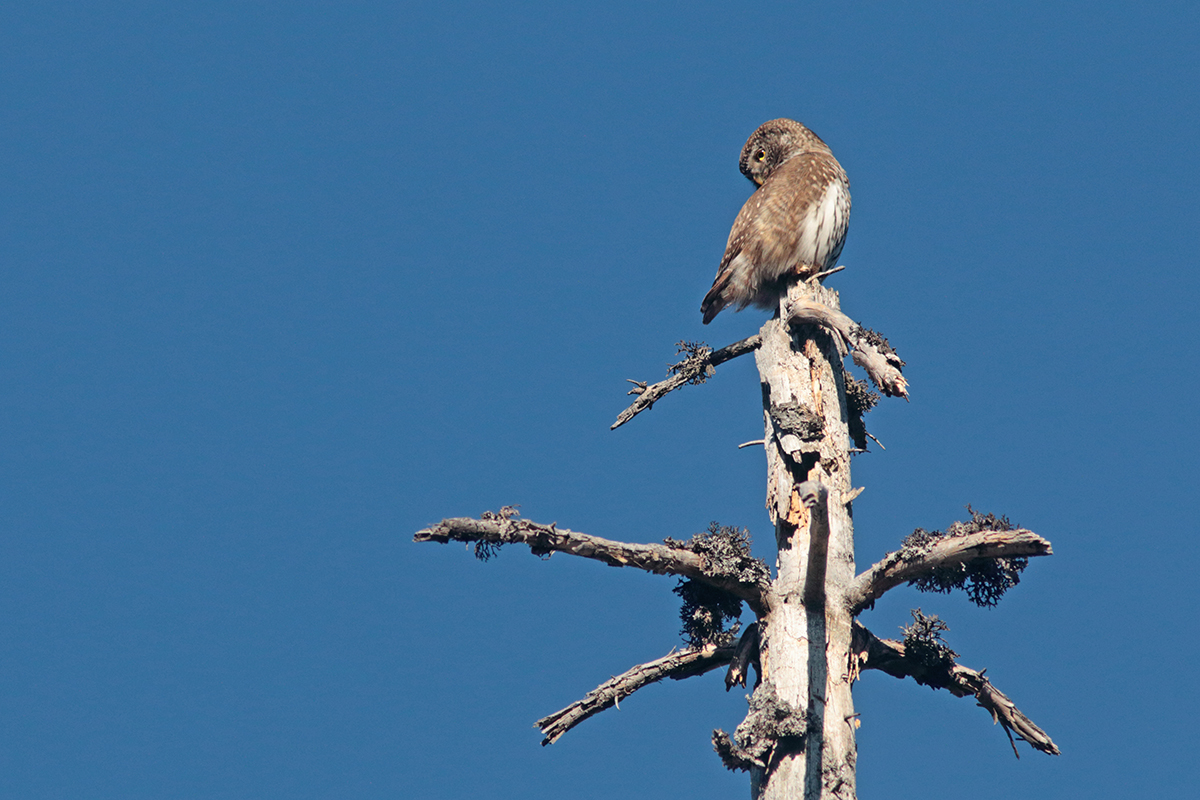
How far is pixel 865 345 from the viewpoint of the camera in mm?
5566

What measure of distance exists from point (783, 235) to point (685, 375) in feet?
5.17

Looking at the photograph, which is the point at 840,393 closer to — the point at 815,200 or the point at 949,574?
the point at 949,574

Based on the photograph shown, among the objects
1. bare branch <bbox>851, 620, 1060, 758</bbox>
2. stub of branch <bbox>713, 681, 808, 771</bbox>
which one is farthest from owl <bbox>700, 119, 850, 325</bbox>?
stub of branch <bbox>713, 681, 808, 771</bbox>

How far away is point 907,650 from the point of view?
5496 millimetres

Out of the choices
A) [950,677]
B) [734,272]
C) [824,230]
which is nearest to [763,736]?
[950,677]

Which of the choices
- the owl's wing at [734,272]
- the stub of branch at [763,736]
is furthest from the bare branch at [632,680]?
the owl's wing at [734,272]

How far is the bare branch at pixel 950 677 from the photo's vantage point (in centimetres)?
540

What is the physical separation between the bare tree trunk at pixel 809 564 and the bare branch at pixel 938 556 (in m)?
0.14

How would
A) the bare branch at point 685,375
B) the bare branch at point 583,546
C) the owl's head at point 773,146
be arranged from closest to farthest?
the bare branch at point 583,546 → the bare branch at point 685,375 → the owl's head at point 773,146

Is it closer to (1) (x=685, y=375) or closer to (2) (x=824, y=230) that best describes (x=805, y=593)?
(1) (x=685, y=375)

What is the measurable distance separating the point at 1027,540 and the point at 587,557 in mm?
2038

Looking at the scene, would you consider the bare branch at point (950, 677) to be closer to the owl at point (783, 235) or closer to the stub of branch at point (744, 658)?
the stub of branch at point (744, 658)

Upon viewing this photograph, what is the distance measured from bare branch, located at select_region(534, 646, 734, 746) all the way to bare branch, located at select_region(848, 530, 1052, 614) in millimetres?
807

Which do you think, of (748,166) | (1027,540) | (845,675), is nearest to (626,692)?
(845,675)
